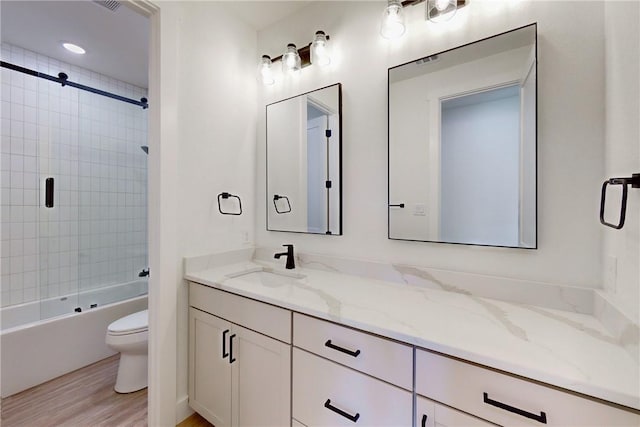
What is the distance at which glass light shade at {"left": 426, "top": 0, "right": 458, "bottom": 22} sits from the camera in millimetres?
1307

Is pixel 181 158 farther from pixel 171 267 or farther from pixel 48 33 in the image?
pixel 48 33

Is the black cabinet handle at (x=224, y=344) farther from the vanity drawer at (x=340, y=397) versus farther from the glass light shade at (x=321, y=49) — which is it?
the glass light shade at (x=321, y=49)

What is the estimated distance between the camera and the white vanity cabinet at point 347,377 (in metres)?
0.91

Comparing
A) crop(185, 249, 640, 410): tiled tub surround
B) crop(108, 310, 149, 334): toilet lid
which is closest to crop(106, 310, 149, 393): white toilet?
crop(108, 310, 149, 334): toilet lid

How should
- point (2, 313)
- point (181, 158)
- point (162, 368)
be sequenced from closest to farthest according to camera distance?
point (162, 368) → point (181, 158) → point (2, 313)

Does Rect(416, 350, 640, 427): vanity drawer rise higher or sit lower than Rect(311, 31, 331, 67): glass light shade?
lower

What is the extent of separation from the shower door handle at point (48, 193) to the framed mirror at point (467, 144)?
289cm

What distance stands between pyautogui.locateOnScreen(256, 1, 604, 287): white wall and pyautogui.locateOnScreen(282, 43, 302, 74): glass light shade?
69 mm

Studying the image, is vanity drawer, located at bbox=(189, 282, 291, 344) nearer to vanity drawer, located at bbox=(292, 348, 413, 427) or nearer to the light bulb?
vanity drawer, located at bbox=(292, 348, 413, 427)

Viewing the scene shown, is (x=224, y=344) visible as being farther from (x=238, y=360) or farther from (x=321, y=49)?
(x=321, y=49)

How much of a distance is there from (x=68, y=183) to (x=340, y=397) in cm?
300

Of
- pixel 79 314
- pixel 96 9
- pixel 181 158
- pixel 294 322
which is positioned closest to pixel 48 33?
pixel 96 9

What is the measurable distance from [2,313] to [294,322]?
260 cm

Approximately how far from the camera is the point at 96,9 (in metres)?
1.82
